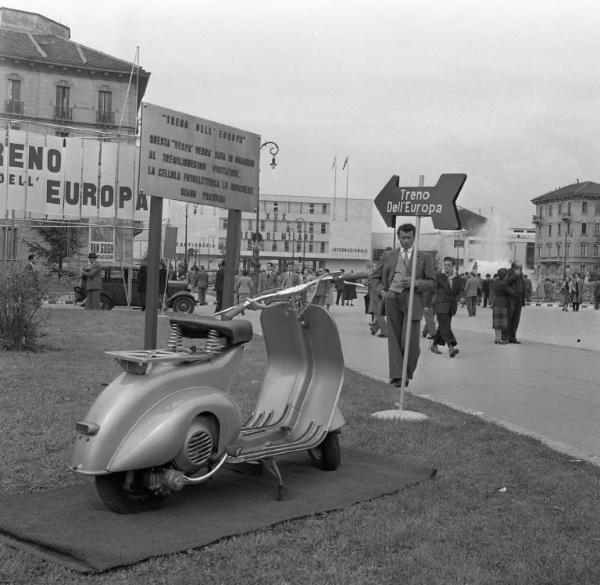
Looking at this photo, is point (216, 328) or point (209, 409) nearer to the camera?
point (209, 409)

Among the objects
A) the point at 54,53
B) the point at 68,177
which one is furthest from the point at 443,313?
the point at 54,53

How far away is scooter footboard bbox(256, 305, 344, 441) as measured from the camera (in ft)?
16.5

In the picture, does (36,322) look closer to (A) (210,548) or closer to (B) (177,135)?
(B) (177,135)

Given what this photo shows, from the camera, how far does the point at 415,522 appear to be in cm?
413

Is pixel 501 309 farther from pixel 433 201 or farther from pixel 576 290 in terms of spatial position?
pixel 576 290

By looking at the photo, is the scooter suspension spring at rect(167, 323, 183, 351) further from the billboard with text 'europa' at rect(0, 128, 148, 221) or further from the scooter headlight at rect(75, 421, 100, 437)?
the billboard with text 'europa' at rect(0, 128, 148, 221)

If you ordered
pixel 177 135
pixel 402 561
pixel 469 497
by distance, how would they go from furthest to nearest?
pixel 177 135, pixel 469 497, pixel 402 561

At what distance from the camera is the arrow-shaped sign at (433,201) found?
7160mm

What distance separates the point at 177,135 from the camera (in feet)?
22.4

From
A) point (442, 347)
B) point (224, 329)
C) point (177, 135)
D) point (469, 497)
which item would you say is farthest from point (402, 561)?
point (442, 347)

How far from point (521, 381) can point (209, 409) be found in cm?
690

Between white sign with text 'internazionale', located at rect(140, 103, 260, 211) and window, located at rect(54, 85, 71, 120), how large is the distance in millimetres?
55029

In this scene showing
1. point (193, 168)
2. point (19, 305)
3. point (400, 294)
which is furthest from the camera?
point (19, 305)

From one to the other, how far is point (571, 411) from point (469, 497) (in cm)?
374
